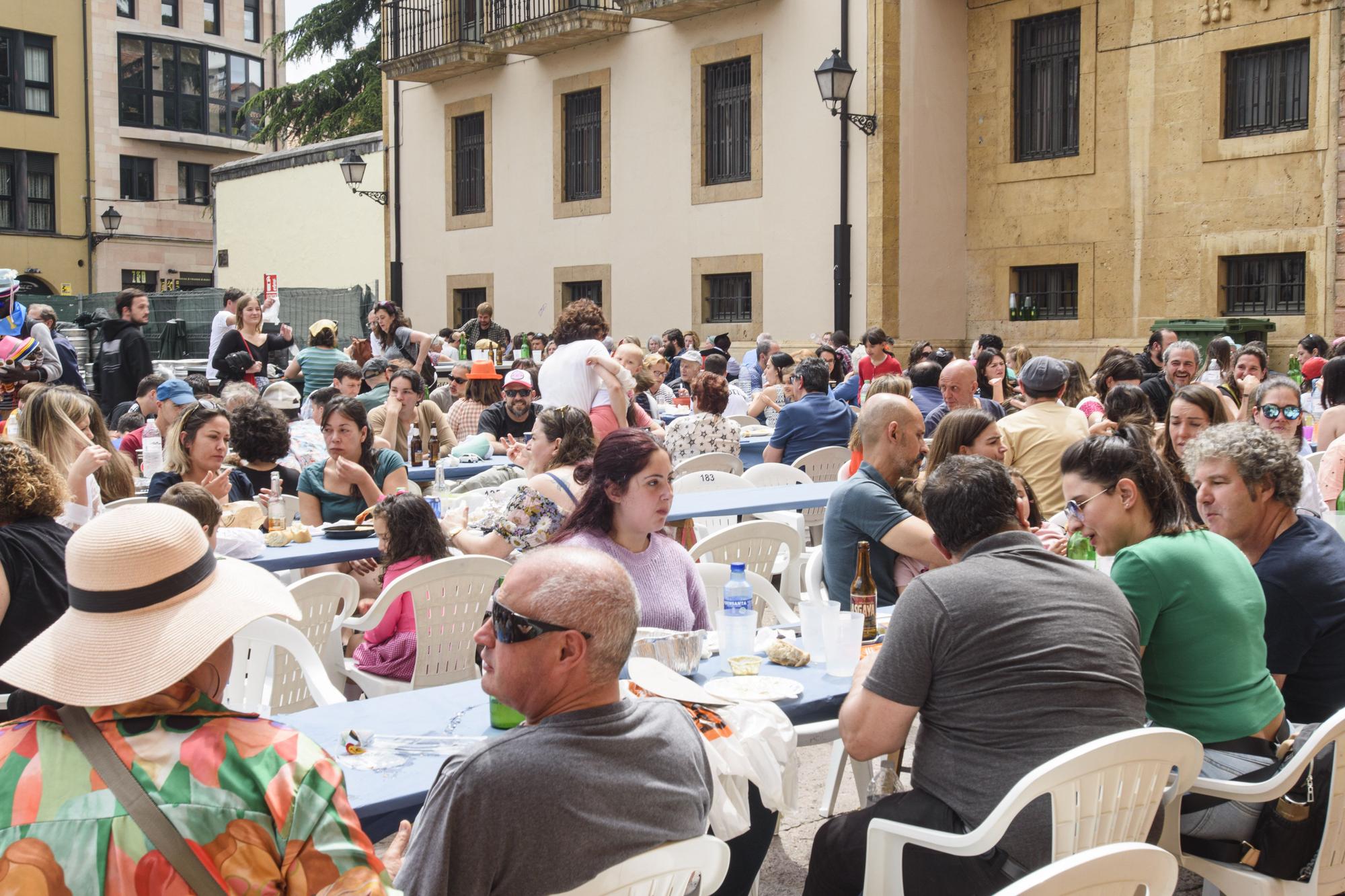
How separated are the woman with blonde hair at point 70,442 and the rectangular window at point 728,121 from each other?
14.3 meters

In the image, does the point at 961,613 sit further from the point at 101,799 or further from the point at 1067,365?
the point at 1067,365

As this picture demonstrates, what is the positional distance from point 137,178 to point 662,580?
4189 cm

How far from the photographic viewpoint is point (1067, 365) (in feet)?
26.6

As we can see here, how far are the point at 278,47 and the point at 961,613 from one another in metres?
35.8

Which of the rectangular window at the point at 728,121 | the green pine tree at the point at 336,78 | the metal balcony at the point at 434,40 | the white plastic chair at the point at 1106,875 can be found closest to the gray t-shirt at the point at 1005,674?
the white plastic chair at the point at 1106,875

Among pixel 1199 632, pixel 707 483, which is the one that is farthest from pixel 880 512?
pixel 707 483

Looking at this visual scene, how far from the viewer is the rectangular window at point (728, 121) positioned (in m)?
19.4

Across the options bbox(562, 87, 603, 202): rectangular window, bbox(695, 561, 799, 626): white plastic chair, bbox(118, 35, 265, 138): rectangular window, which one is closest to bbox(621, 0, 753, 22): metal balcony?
bbox(562, 87, 603, 202): rectangular window

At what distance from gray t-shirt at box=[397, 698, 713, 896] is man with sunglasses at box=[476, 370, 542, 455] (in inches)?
282

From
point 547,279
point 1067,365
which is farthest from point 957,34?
point 1067,365

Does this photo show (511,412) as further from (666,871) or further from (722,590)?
(666,871)

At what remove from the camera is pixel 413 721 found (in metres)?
3.38

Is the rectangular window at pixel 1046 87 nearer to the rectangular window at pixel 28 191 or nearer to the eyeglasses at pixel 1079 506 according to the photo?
the eyeglasses at pixel 1079 506

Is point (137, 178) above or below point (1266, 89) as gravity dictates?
above
